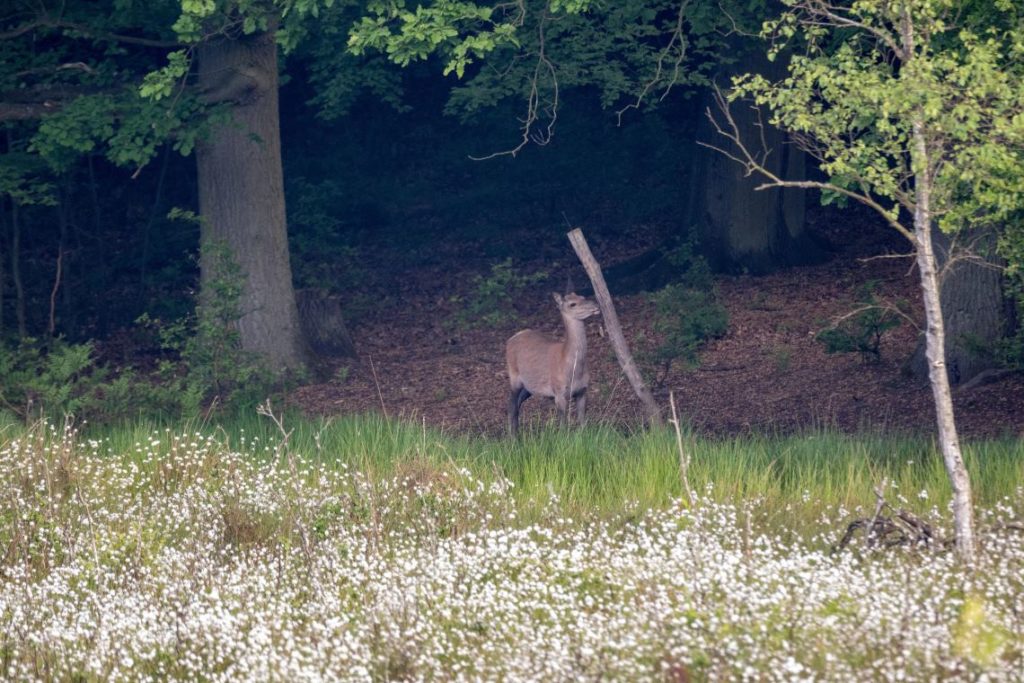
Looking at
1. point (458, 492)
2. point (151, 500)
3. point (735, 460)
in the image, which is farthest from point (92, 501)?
point (735, 460)

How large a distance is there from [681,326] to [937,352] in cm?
782

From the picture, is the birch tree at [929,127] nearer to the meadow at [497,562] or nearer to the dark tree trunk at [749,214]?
the meadow at [497,562]

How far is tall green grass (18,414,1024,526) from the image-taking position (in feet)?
28.4

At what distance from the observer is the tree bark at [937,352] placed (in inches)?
277

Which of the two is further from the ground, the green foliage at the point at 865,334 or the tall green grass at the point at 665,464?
the green foliage at the point at 865,334

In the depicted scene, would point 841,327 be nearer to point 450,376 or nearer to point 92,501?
point 450,376

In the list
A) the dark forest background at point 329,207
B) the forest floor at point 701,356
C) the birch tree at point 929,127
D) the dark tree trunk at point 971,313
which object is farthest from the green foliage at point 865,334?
the birch tree at point 929,127

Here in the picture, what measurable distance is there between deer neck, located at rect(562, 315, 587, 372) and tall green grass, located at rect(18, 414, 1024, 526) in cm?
112

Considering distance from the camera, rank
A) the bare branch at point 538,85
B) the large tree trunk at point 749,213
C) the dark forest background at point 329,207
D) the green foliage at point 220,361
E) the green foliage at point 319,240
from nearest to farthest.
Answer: the green foliage at point 220,361 < the bare branch at point 538,85 < the dark forest background at point 329,207 < the large tree trunk at point 749,213 < the green foliage at point 319,240

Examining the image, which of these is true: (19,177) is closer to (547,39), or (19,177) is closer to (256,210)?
(256,210)

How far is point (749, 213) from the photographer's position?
18703 mm

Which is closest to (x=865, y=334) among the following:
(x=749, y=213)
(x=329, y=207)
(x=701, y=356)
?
(x=701, y=356)

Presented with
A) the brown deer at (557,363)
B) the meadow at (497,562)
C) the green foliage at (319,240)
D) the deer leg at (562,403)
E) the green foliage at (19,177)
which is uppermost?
the green foliage at (19,177)

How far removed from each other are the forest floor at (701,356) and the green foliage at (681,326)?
241 mm
